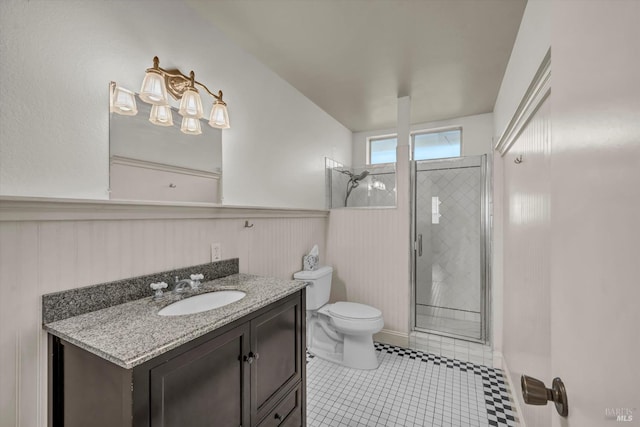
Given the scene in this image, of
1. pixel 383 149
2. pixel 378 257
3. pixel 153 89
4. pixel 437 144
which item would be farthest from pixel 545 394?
pixel 383 149

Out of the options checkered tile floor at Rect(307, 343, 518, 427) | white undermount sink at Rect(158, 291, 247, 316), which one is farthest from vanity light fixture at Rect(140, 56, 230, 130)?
checkered tile floor at Rect(307, 343, 518, 427)

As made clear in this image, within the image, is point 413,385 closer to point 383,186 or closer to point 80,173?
point 383,186

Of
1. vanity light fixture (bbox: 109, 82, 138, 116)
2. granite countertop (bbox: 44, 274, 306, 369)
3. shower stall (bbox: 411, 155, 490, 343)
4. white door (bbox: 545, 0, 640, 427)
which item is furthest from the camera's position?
shower stall (bbox: 411, 155, 490, 343)

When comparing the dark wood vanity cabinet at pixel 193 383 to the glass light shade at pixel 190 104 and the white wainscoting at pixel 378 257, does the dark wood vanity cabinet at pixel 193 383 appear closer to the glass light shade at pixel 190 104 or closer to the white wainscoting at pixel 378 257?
the glass light shade at pixel 190 104

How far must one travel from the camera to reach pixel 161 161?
137 centimetres

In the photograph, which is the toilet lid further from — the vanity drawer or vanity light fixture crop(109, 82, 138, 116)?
vanity light fixture crop(109, 82, 138, 116)

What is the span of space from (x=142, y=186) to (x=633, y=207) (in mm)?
1523

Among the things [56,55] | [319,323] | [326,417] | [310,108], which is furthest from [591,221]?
[310,108]

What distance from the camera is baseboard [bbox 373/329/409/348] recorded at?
2637 mm

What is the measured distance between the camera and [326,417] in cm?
176

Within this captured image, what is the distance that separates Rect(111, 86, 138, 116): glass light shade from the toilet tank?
65.4 inches

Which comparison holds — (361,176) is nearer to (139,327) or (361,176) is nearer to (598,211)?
(139,327)

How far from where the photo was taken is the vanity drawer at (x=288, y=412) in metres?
1.31

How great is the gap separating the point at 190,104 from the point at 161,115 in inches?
6.4
